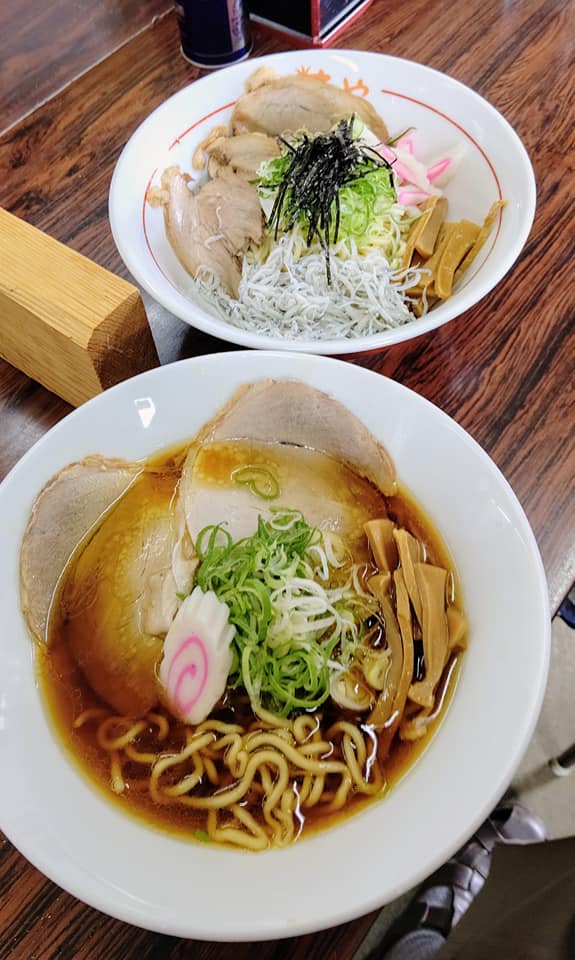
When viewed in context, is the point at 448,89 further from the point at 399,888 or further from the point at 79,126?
the point at 399,888

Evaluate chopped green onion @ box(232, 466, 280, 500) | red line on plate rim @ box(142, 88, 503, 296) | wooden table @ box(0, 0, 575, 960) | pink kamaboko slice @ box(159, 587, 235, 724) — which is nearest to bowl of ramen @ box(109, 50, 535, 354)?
red line on plate rim @ box(142, 88, 503, 296)

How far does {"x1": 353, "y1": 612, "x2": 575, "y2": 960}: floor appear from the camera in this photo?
6.45ft

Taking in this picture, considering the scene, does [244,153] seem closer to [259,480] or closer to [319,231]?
[319,231]

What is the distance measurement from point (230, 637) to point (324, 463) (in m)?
0.36

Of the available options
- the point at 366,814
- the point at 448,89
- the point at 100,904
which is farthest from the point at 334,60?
the point at 100,904

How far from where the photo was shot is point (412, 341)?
1.57 meters

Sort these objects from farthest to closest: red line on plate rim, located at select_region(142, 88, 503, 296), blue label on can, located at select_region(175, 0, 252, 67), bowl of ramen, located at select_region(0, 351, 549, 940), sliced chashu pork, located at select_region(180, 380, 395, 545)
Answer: blue label on can, located at select_region(175, 0, 252, 67)
red line on plate rim, located at select_region(142, 88, 503, 296)
sliced chashu pork, located at select_region(180, 380, 395, 545)
bowl of ramen, located at select_region(0, 351, 549, 940)

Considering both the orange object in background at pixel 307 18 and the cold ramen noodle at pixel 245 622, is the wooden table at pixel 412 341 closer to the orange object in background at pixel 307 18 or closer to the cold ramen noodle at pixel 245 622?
the orange object in background at pixel 307 18

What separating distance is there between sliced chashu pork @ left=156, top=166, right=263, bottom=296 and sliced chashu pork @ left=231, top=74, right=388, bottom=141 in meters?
0.16

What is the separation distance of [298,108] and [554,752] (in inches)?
68.4

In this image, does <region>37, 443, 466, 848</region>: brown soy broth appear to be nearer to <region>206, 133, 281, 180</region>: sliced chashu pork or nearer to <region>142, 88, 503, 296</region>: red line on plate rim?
<region>142, 88, 503, 296</region>: red line on plate rim

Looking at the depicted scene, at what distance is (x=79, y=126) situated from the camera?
6.48ft

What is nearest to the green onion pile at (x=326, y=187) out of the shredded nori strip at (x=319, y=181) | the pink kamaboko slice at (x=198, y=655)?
the shredded nori strip at (x=319, y=181)

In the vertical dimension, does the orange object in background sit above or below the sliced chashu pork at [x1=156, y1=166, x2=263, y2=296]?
above
